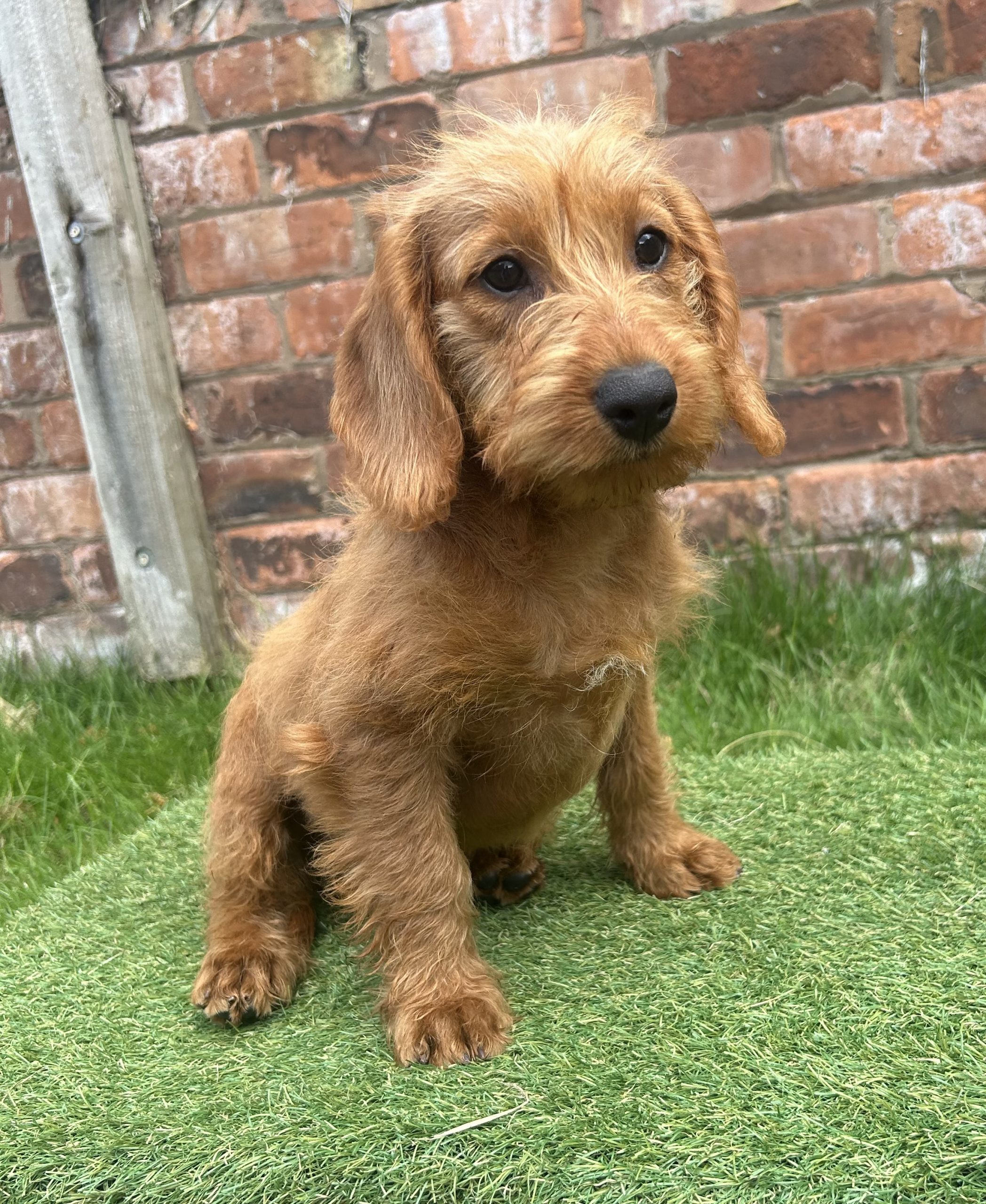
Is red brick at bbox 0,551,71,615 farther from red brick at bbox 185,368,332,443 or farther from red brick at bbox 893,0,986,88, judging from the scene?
A: red brick at bbox 893,0,986,88

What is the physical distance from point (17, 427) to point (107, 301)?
0.75 metres

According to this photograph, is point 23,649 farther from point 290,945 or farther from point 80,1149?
point 80,1149

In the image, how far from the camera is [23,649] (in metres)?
4.12

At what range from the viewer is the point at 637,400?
1.46m

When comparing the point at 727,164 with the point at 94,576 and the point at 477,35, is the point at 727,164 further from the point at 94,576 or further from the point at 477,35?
the point at 94,576

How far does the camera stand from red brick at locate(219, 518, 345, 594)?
3.77 meters

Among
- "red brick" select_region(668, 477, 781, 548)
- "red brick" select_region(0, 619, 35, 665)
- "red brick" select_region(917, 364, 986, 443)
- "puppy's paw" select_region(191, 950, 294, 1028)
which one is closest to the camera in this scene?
"puppy's paw" select_region(191, 950, 294, 1028)

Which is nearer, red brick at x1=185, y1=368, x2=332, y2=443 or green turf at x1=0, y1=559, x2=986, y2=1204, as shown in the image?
green turf at x1=0, y1=559, x2=986, y2=1204

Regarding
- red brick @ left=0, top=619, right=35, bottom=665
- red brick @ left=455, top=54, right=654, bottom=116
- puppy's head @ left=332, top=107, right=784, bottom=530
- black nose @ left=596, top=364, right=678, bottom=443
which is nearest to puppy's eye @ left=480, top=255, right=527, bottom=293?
puppy's head @ left=332, top=107, right=784, bottom=530

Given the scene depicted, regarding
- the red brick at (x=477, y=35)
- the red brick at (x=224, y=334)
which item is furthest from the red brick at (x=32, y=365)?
the red brick at (x=477, y=35)

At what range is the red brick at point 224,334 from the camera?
364 cm

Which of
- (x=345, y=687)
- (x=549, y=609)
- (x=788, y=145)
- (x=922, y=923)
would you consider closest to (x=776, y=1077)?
(x=922, y=923)

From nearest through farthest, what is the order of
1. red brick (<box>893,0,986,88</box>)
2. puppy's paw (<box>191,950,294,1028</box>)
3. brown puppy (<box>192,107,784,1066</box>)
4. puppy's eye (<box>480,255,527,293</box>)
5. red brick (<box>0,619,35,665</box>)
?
1. brown puppy (<box>192,107,784,1066</box>)
2. puppy's eye (<box>480,255,527,293</box>)
3. puppy's paw (<box>191,950,294,1028</box>)
4. red brick (<box>893,0,986,88</box>)
5. red brick (<box>0,619,35,665</box>)

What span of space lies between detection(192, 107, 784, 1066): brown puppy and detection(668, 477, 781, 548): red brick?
159 cm
